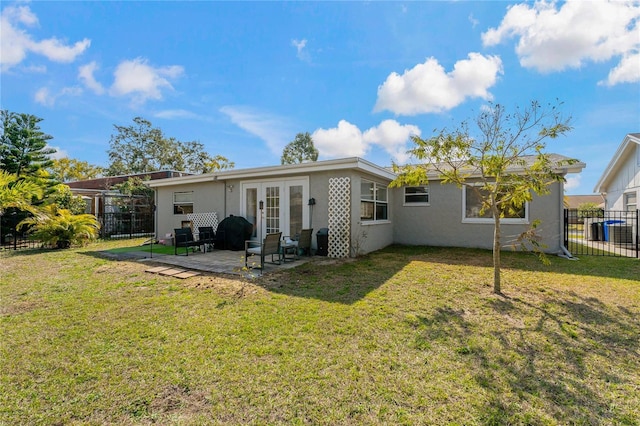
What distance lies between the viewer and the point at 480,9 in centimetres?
840

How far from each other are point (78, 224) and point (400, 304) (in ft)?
42.4

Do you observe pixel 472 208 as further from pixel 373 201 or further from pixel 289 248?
pixel 289 248

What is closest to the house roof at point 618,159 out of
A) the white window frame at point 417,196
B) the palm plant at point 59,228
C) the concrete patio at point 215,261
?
the white window frame at point 417,196

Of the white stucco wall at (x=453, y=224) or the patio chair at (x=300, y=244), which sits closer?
the patio chair at (x=300, y=244)

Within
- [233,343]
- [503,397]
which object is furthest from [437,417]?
[233,343]

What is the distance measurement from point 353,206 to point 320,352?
5896mm

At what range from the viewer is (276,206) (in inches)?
400

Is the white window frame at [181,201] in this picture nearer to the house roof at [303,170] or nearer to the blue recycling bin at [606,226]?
the house roof at [303,170]

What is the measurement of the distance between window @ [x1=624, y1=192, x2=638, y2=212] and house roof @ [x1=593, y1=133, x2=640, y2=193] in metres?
1.70

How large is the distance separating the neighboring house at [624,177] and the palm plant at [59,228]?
22.6 m

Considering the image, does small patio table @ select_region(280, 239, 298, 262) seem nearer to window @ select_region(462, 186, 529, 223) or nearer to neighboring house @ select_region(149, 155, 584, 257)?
neighboring house @ select_region(149, 155, 584, 257)

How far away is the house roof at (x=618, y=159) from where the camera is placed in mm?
12398

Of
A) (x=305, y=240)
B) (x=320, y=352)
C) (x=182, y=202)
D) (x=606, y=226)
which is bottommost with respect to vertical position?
(x=320, y=352)

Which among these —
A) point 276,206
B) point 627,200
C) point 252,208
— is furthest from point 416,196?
point 627,200
